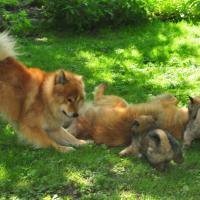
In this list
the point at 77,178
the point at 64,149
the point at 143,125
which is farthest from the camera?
the point at 64,149

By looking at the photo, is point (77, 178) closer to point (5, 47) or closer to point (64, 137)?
point (64, 137)

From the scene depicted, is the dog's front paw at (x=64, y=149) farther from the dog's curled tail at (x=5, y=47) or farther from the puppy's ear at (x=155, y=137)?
the dog's curled tail at (x=5, y=47)

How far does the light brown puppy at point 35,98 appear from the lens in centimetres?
634

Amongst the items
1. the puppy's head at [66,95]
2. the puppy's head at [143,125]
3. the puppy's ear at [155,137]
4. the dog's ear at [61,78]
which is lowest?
the puppy's head at [143,125]

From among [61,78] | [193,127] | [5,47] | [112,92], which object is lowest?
[112,92]

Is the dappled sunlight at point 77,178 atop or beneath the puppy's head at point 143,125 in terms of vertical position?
beneath

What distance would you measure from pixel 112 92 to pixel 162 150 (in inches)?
115

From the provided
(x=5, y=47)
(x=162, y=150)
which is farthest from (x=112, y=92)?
(x=162, y=150)

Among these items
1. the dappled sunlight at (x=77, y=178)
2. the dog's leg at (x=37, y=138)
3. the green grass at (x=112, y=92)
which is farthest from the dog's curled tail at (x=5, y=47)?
the dappled sunlight at (x=77, y=178)

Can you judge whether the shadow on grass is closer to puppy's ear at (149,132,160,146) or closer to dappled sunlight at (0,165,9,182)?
puppy's ear at (149,132,160,146)

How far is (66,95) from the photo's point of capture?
632cm

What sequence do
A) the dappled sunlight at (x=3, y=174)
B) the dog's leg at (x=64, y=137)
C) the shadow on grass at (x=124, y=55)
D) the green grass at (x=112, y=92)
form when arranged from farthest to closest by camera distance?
the shadow on grass at (x=124, y=55) → the dog's leg at (x=64, y=137) → the dappled sunlight at (x=3, y=174) → the green grass at (x=112, y=92)

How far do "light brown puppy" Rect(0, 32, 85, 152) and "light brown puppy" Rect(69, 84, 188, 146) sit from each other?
27cm

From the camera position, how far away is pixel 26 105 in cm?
643
